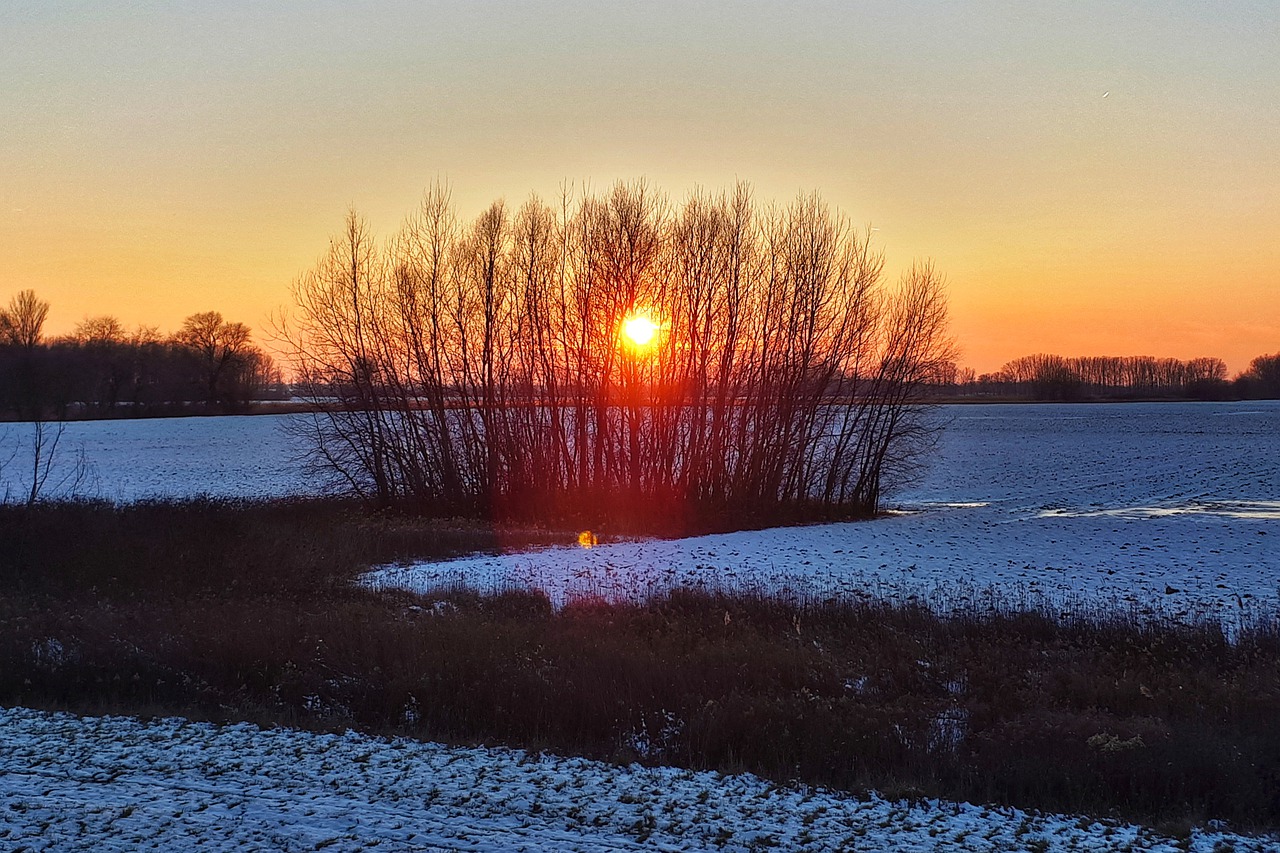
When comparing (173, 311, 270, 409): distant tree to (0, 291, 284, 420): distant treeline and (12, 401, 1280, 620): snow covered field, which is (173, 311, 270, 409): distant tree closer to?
(0, 291, 284, 420): distant treeline

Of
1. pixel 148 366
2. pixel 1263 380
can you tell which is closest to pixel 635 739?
pixel 148 366

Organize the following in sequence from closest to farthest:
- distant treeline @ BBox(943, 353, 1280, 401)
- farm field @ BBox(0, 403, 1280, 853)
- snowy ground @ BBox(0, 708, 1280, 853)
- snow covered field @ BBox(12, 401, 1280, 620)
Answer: snowy ground @ BBox(0, 708, 1280, 853) < farm field @ BBox(0, 403, 1280, 853) < snow covered field @ BBox(12, 401, 1280, 620) < distant treeline @ BBox(943, 353, 1280, 401)

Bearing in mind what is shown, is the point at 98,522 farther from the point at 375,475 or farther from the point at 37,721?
the point at 37,721

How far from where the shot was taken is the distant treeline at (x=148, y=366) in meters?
80.8

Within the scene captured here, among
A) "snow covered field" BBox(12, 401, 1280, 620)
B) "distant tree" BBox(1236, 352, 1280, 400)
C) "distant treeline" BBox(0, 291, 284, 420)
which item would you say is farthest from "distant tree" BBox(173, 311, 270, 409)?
"distant tree" BBox(1236, 352, 1280, 400)

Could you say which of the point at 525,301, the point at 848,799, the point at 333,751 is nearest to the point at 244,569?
the point at 333,751

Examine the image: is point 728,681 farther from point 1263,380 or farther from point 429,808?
point 1263,380

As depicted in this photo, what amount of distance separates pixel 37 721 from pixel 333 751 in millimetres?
2962

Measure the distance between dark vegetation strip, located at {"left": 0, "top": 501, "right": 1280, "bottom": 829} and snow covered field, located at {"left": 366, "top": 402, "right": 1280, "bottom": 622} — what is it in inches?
81.2

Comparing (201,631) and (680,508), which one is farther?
(680,508)

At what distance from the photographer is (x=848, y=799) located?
673cm

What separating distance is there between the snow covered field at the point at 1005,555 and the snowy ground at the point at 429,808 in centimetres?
762

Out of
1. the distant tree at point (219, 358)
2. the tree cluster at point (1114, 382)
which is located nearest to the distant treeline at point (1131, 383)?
the tree cluster at point (1114, 382)

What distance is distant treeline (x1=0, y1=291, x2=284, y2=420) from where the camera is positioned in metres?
80.8
